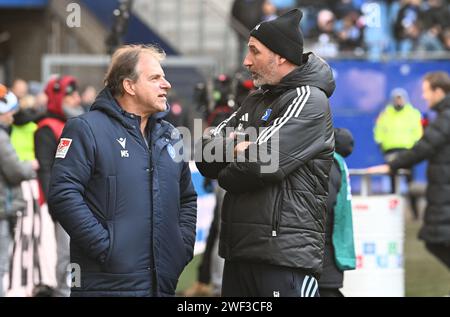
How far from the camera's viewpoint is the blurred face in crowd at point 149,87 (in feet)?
18.3

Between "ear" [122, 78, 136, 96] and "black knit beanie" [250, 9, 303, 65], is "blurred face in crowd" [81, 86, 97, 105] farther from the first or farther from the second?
"black knit beanie" [250, 9, 303, 65]

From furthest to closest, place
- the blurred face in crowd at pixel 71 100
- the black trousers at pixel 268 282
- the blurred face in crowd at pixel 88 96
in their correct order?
the blurred face in crowd at pixel 88 96 → the blurred face in crowd at pixel 71 100 → the black trousers at pixel 268 282

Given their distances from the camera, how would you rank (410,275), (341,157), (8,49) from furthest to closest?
(8,49)
(410,275)
(341,157)

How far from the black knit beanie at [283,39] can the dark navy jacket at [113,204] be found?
813 mm

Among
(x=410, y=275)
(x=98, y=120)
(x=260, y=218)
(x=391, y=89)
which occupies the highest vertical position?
(x=391, y=89)

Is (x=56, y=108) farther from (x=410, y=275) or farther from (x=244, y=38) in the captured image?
(x=244, y=38)

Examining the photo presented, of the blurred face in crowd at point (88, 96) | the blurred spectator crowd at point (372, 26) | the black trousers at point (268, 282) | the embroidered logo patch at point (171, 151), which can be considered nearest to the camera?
the black trousers at point (268, 282)

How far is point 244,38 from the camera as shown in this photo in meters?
18.7

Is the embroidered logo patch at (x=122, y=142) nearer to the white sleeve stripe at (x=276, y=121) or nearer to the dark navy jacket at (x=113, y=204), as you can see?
the dark navy jacket at (x=113, y=204)

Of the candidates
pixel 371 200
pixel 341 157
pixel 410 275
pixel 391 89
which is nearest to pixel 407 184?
pixel 391 89

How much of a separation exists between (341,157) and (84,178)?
2447 millimetres

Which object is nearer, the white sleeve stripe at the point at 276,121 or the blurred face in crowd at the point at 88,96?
the white sleeve stripe at the point at 276,121

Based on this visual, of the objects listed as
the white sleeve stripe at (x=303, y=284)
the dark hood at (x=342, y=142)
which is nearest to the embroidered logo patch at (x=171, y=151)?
the white sleeve stripe at (x=303, y=284)

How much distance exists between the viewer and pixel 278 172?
5.30 metres
